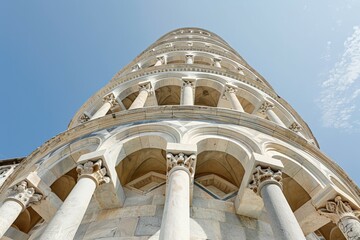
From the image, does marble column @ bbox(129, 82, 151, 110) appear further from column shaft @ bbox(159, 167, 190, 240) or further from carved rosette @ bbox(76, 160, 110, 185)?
column shaft @ bbox(159, 167, 190, 240)

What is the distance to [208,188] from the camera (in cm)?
920

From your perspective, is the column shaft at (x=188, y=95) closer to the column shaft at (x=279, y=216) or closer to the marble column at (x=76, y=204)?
the marble column at (x=76, y=204)

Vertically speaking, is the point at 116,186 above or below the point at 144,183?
below

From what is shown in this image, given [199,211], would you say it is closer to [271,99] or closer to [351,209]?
[351,209]

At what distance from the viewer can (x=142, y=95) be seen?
14422 mm

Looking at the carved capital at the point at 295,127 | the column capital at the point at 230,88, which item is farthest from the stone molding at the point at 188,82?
the carved capital at the point at 295,127

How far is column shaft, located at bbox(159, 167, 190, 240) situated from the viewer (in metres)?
5.28

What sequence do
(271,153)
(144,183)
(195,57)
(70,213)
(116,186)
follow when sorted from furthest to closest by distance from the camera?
1. (195,57)
2. (144,183)
3. (271,153)
4. (116,186)
5. (70,213)

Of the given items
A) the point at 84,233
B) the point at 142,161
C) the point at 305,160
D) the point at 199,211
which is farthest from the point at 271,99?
the point at 84,233

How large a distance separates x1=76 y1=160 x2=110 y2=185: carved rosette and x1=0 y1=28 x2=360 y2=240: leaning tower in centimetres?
2

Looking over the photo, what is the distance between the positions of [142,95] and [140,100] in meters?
0.73

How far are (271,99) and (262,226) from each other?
932 cm

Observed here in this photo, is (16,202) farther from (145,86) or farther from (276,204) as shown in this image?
(145,86)

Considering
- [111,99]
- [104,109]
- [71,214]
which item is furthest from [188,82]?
[71,214]
